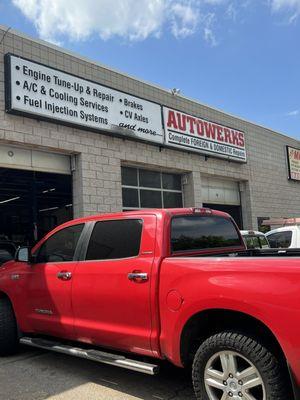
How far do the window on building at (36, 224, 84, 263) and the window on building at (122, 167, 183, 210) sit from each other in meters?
8.84

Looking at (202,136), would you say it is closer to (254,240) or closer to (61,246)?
(254,240)

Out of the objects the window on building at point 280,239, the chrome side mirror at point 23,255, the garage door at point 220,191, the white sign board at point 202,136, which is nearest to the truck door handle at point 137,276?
the chrome side mirror at point 23,255

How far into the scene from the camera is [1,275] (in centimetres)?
656

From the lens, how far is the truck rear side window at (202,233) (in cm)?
479

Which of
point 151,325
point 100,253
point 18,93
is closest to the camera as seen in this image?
point 151,325

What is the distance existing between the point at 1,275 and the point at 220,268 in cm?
386

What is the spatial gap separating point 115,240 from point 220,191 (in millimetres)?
14908

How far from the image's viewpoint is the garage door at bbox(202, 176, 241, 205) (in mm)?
18688

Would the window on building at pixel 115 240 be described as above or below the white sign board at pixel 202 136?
below

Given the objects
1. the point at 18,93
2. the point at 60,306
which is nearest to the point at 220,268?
the point at 60,306

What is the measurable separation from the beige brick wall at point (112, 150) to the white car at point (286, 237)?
14.9ft

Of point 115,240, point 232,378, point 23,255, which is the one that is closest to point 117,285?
point 115,240

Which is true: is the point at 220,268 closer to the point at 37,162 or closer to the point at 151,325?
the point at 151,325

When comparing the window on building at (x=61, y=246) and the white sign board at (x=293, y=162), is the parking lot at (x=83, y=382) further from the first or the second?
the white sign board at (x=293, y=162)
